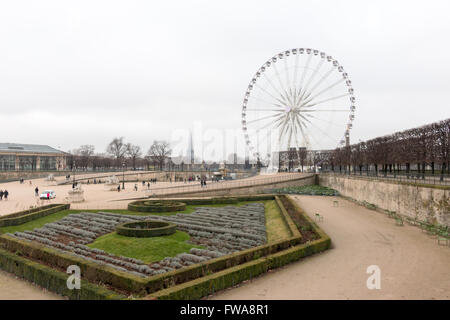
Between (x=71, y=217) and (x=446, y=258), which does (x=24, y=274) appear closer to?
(x=71, y=217)

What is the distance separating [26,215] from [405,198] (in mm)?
31401

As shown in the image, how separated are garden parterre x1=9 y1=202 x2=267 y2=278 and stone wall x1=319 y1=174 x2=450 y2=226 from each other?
1231cm

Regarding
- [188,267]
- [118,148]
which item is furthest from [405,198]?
[118,148]

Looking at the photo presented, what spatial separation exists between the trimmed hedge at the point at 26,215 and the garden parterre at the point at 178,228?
2.30 m

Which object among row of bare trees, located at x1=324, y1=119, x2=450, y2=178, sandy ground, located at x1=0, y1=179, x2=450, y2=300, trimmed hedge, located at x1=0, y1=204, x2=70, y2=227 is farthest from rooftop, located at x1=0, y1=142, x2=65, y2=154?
sandy ground, located at x1=0, y1=179, x2=450, y2=300

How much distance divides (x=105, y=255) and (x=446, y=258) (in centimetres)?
1702

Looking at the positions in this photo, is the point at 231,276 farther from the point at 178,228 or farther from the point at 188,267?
the point at 178,228

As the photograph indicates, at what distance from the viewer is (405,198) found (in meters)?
28.7

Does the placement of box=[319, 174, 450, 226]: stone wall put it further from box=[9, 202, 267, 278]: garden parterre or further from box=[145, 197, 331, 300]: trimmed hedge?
box=[9, 202, 267, 278]: garden parterre

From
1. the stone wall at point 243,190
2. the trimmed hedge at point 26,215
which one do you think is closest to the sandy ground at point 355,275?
the trimmed hedge at point 26,215

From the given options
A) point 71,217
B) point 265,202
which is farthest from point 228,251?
point 265,202

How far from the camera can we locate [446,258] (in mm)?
16219

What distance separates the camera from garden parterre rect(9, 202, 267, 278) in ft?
50.3
